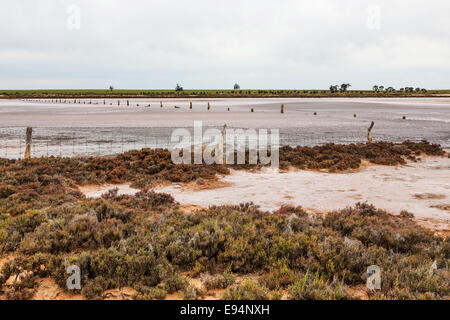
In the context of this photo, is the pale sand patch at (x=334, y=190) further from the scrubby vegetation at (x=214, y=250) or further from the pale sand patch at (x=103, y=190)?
the scrubby vegetation at (x=214, y=250)

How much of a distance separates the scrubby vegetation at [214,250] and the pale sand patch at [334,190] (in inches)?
55.2

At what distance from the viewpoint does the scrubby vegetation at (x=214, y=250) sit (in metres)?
5.08

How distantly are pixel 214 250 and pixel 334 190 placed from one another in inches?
308

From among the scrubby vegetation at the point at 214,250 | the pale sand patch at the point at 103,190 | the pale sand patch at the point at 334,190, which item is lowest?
the pale sand patch at the point at 334,190

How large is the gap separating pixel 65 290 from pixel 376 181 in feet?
42.9

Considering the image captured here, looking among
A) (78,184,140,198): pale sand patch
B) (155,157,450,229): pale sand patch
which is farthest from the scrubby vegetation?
(78,184,140,198): pale sand patch

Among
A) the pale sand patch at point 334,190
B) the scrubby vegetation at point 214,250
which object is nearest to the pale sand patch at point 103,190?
the pale sand patch at point 334,190

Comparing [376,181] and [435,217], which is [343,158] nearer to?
[376,181]

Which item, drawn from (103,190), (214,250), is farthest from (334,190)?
(103,190)

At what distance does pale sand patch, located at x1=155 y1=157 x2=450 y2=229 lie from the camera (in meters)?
10.6

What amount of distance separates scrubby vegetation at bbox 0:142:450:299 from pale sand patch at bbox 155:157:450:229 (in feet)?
4.60

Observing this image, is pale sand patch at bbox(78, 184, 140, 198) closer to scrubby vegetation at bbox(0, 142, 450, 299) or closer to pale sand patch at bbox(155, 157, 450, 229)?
pale sand patch at bbox(155, 157, 450, 229)
